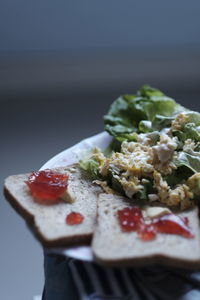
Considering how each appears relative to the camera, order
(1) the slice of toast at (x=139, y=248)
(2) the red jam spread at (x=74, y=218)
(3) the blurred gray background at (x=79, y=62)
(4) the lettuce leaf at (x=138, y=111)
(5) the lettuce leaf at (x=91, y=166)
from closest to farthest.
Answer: (1) the slice of toast at (x=139, y=248) → (2) the red jam spread at (x=74, y=218) → (5) the lettuce leaf at (x=91, y=166) → (4) the lettuce leaf at (x=138, y=111) → (3) the blurred gray background at (x=79, y=62)

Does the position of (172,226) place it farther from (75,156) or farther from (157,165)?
(75,156)

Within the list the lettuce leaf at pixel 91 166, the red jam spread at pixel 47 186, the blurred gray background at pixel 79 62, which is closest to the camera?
the red jam spread at pixel 47 186

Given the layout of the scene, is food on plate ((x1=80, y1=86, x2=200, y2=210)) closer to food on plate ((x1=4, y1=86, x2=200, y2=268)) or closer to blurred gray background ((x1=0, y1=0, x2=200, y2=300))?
food on plate ((x1=4, y1=86, x2=200, y2=268))

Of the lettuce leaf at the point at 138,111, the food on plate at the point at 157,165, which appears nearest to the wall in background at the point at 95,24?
the lettuce leaf at the point at 138,111

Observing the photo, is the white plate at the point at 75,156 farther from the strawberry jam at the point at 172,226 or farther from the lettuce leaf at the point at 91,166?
the strawberry jam at the point at 172,226

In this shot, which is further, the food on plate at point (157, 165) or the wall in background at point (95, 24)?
the wall in background at point (95, 24)

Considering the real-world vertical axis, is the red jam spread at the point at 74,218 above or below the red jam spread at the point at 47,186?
below

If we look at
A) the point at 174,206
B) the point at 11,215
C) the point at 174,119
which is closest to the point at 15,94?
the point at 11,215
